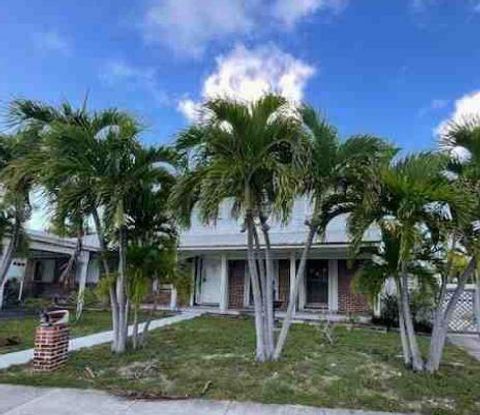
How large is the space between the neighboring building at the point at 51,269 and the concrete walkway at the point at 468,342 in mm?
14748

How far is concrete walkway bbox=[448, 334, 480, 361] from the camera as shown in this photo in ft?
33.3

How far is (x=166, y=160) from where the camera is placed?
8172 millimetres

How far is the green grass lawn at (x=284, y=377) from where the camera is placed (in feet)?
18.6

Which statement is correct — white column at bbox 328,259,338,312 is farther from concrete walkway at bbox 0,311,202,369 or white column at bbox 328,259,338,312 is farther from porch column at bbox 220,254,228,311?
concrete walkway at bbox 0,311,202,369

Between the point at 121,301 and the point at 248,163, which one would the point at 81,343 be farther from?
the point at 248,163

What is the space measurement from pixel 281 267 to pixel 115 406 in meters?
13.7

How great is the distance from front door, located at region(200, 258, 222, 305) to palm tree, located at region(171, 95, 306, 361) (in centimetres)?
1205

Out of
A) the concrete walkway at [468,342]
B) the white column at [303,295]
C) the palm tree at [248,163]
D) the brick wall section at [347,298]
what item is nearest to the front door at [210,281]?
the white column at [303,295]

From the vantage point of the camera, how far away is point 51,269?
77.3 ft

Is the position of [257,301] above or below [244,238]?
below

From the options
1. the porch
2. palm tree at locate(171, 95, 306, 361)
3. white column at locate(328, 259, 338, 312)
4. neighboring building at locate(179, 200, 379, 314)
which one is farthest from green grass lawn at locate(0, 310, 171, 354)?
white column at locate(328, 259, 338, 312)

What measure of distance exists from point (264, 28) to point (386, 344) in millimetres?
8989

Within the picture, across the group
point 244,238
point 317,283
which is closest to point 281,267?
point 317,283

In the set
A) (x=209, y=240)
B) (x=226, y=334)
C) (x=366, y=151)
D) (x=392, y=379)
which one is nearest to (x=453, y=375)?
(x=392, y=379)
